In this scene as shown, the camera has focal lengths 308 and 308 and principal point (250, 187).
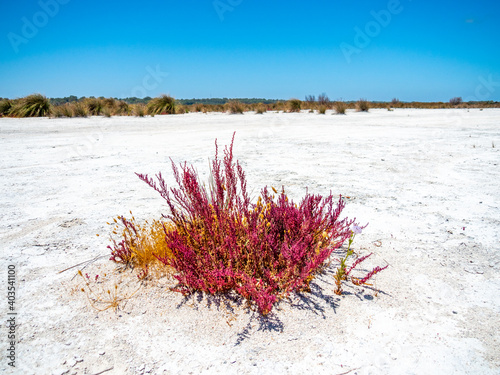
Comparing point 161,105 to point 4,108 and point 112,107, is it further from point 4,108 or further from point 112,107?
point 4,108

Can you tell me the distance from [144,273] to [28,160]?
16.7 feet

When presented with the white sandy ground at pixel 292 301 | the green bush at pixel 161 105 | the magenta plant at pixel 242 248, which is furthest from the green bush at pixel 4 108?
the magenta plant at pixel 242 248

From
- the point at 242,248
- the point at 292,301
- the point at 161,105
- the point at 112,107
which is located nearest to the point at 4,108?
the point at 112,107

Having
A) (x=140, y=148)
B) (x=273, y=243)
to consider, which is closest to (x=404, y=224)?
(x=273, y=243)

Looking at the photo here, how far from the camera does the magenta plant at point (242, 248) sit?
6.57 feet

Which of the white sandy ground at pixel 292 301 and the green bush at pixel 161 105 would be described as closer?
the white sandy ground at pixel 292 301

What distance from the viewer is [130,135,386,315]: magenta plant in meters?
2.00

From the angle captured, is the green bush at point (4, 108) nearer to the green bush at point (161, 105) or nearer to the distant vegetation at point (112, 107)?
the distant vegetation at point (112, 107)

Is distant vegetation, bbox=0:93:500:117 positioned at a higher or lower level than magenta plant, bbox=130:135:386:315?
higher

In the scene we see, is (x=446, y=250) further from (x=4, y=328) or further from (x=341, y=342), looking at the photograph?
(x=4, y=328)

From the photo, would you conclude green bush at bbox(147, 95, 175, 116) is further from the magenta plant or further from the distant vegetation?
the magenta plant

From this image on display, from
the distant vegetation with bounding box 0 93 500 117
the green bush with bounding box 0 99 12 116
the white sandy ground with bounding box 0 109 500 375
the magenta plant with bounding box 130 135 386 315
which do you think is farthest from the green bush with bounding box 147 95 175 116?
the magenta plant with bounding box 130 135 386 315

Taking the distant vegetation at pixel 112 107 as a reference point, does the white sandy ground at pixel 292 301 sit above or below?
below

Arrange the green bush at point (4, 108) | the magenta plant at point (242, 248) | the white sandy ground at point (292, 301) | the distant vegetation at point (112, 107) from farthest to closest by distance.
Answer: the green bush at point (4, 108), the distant vegetation at point (112, 107), the magenta plant at point (242, 248), the white sandy ground at point (292, 301)
